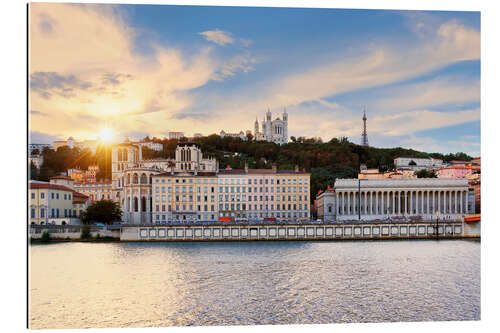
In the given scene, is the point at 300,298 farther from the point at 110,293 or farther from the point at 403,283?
the point at 110,293

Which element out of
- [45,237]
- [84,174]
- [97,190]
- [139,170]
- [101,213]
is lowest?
[45,237]

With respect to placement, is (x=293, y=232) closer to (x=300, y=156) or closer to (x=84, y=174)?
(x=300, y=156)

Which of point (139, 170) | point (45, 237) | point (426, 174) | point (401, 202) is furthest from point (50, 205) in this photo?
point (426, 174)


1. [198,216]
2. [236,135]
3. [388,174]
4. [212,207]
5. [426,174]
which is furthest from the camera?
[388,174]

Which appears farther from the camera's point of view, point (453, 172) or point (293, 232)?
point (453, 172)

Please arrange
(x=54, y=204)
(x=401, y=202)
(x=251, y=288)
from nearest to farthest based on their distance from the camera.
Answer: (x=251, y=288), (x=54, y=204), (x=401, y=202)

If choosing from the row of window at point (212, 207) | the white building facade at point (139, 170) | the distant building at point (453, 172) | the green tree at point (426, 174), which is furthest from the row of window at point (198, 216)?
the green tree at point (426, 174)

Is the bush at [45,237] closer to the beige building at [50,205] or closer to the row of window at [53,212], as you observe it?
the beige building at [50,205]
